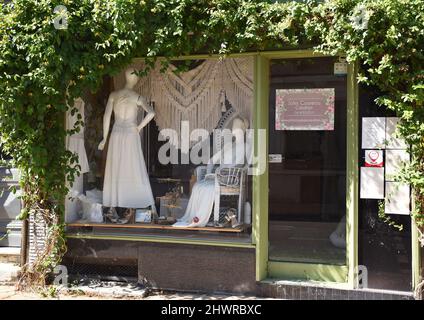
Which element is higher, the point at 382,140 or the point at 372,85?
the point at 372,85

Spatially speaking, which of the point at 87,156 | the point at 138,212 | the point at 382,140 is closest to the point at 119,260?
the point at 138,212

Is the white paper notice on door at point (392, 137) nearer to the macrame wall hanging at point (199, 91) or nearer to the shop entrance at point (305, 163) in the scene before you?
the shop entrance at point (305, 163)

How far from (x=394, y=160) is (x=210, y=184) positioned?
2084mm

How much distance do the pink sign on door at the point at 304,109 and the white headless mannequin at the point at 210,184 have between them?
0.45 meters

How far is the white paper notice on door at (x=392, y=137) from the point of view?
17.3ft

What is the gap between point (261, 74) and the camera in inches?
230

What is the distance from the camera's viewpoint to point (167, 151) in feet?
21.1

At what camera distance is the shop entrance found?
576cm

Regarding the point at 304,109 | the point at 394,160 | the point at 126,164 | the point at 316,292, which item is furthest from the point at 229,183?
the point at 394,160

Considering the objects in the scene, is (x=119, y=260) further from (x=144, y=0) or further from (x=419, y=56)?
(x=419, y=56)

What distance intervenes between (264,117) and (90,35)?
7.03 feet

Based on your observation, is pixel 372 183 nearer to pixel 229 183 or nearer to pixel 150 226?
pixel 229 183

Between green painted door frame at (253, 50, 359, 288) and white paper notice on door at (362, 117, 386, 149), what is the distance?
0.09m

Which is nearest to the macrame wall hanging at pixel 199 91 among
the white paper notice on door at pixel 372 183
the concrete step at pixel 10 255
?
the white paper notice on door at pixel 372 183
